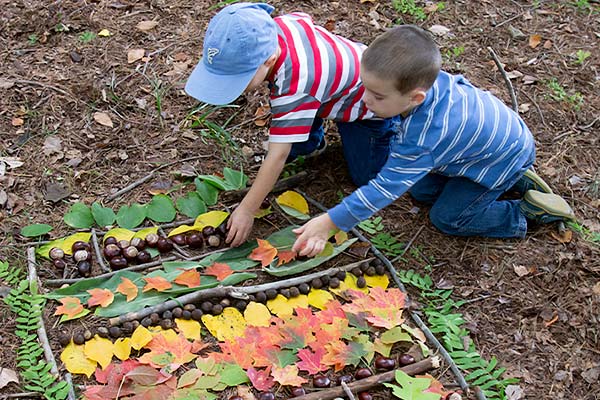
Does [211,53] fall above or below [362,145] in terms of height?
above

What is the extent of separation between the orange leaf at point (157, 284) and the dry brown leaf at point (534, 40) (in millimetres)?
3168

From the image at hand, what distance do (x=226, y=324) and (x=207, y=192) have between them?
0.83 meters

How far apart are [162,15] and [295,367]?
288 cm

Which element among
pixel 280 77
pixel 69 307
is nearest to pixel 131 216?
pixel 69 307

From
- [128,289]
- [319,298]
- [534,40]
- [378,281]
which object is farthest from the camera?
[534,40]

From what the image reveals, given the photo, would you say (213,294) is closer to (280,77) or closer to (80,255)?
(80,255)

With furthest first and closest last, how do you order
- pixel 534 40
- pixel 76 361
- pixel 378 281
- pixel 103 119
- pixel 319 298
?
pixel 534 40 < pixel 103 119 < pixel 378 281 < pixel 319 298 < pixel 76 361

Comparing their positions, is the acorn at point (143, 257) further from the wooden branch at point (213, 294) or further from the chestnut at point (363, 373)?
the chestnut at point (363, 373)

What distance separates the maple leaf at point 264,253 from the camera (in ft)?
10.3

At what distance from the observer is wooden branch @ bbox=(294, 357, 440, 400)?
2.63 metres

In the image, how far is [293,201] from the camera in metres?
3.44

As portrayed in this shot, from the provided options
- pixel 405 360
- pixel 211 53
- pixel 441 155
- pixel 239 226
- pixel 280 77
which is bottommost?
pixel 405 360

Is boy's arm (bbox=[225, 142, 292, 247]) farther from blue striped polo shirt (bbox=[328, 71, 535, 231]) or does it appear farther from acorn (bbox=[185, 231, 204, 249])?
blue striped polo shirt (bbox=[328, 71, 535, 231])

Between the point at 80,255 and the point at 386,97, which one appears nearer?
the point at 386,97
